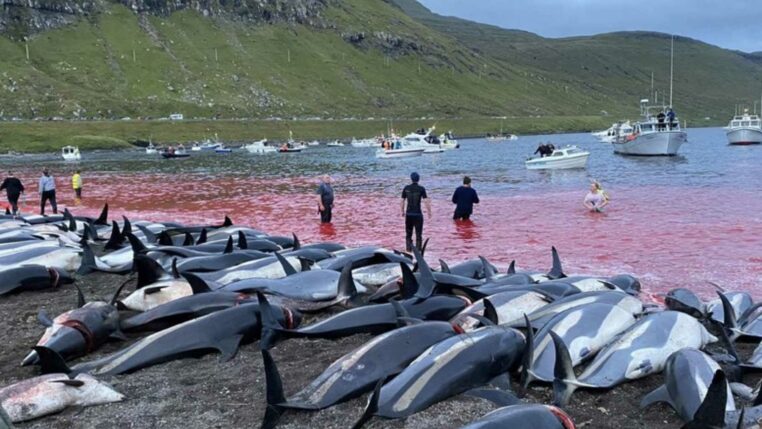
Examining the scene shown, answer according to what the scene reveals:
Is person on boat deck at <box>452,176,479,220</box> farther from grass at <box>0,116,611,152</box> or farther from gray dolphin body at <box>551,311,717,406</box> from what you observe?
grass at <box>0,116,611,152</box>

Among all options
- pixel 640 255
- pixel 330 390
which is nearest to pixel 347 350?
pixel 330 390

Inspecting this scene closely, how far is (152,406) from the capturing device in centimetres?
757

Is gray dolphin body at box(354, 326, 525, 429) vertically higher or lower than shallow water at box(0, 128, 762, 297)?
higher

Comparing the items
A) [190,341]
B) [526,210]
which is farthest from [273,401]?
[526,210]

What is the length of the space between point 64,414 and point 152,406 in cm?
95

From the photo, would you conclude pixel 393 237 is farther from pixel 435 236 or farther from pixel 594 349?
pixel 594 349

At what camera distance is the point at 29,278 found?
1327 cm

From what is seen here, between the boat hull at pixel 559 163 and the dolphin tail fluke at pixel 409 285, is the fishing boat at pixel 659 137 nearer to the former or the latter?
the boat hull at pixel 559 163

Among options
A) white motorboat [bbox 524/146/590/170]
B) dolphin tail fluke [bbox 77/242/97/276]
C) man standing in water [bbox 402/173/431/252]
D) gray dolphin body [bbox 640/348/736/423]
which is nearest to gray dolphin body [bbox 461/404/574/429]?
gray dolphin body [bbox 640/348/736/423]

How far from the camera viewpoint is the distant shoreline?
111938mm

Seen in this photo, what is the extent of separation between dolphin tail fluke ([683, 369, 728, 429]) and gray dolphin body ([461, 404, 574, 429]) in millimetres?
1244

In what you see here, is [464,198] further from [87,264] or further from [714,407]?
[714,407]

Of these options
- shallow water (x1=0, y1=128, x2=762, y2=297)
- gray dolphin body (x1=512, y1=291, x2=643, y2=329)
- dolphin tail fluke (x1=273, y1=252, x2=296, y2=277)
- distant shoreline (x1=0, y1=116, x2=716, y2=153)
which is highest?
distant shoreline (x1=0, y1=116, x2=716, y2=153)

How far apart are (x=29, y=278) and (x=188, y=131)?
132 m
